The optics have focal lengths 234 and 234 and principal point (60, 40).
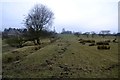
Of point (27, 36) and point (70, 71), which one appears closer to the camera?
point (70, 71)

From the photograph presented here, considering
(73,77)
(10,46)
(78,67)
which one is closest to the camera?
(73,77)

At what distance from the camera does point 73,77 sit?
1309 cm

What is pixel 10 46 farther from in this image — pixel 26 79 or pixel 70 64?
pixel 26 79

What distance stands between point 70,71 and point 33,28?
35608mm

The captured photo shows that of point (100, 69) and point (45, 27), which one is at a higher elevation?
point (45, 27)

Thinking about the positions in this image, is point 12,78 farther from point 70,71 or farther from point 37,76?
point 70,71

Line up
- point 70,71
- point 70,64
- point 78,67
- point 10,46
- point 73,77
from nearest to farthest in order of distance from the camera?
point 73,77 < point 70,71 < point 78,67 < point 70,64 < point 10,46

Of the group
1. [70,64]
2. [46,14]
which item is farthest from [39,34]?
[70,64]

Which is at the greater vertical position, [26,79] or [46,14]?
[46,14]

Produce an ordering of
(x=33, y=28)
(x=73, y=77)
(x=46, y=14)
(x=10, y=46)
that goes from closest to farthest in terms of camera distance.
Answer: (x=73, y=77), (x=10, y=46), (x=33, y=28), (x=46, y=14)

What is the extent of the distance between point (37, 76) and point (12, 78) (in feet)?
4.81

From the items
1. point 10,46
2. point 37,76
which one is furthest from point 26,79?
point 10,46

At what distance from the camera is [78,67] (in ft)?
52.8

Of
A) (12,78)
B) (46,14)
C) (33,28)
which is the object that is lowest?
(12,78)
